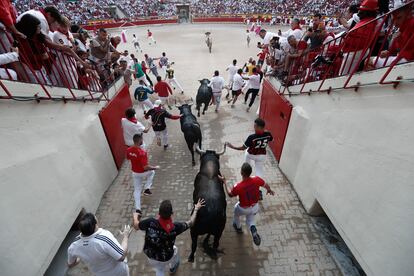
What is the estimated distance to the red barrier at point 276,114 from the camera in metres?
6.15

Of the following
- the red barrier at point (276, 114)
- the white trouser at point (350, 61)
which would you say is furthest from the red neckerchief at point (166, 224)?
the red barrier at point (276, 114)

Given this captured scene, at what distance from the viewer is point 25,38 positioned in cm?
388

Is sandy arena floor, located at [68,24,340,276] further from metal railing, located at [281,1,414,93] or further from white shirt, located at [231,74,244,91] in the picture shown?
metal railing, located at [281,1,414,93]

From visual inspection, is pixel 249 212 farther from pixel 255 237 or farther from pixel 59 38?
pixel 59 38

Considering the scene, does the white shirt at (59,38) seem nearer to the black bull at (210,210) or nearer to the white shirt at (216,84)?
the black bull at (210,210)

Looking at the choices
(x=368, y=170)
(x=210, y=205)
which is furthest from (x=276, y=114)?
(x=210, y=205)

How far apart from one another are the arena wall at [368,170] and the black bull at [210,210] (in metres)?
2.02

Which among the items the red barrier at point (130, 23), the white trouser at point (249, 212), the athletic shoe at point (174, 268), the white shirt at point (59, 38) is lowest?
the red barrier at point (130, 23)

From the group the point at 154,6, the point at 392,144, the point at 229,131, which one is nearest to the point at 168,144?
the point at 229,131

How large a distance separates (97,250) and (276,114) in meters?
5.86

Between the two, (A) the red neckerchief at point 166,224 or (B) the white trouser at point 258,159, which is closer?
(A) the red neckerchief at point 166,224

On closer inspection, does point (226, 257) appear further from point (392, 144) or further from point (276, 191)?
point (392, 144)

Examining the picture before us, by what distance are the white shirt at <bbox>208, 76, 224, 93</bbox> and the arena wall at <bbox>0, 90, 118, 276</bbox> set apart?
206 inches

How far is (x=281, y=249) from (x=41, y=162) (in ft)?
14.9
